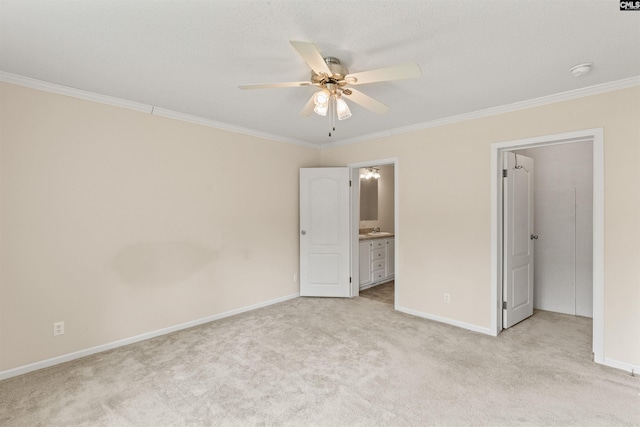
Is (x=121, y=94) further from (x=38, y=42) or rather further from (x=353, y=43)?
(x=353, y=43)

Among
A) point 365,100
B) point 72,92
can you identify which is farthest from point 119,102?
point 365,100

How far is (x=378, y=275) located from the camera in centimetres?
547

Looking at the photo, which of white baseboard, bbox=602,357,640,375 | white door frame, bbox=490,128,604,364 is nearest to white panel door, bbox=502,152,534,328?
white door frame, bbox=490,128,604,364

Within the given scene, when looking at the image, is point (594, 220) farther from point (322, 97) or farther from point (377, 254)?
point (377, 254)

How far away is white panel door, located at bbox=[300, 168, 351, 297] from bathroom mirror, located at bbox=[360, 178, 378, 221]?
1560 millimetres

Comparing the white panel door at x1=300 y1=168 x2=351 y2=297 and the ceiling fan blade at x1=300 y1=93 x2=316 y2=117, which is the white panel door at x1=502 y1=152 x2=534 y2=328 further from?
the ceiling fan blade at x1=300 y1=93 x2=316 y2=117

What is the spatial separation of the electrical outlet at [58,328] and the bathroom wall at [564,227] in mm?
5280

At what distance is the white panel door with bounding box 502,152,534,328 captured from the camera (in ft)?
11.0

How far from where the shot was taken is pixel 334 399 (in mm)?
2141

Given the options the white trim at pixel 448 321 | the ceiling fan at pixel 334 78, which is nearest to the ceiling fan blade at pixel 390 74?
the ceiling fan at pixel 334 78

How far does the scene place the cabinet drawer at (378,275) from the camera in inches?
212

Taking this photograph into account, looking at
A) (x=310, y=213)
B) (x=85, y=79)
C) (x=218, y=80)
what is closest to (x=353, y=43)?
(x=218, y=80)

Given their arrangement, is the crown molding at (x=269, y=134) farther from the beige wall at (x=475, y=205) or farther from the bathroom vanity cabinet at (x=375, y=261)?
the bathroom vanity cabinet at (x=375, y=261)

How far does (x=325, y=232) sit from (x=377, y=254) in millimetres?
1275
